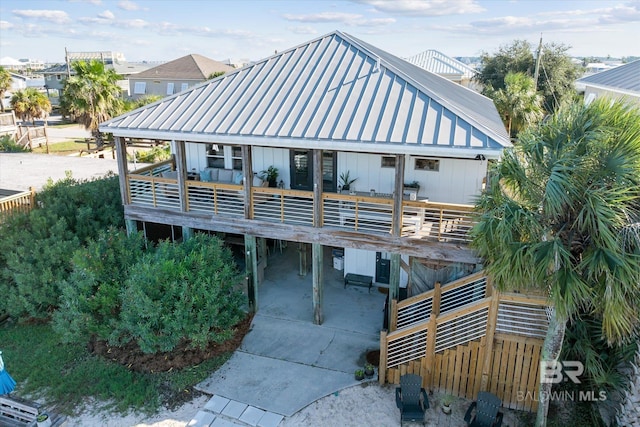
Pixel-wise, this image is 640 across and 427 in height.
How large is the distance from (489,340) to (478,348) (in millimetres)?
335

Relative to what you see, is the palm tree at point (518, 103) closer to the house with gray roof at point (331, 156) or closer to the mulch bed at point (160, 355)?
the house with gray roof at point (331, 156)

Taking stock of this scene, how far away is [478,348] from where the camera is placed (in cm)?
998

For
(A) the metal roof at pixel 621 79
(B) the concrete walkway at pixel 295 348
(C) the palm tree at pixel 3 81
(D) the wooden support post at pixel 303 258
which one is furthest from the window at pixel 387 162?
(C) the palm tree at pixel 3 81

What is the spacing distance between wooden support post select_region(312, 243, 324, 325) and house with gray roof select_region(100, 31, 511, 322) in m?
0.06

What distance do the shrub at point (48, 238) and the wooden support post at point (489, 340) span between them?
38.1 feet

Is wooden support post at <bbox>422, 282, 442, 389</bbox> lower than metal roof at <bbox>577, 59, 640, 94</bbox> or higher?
lower

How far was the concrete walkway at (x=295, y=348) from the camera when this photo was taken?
10.6m

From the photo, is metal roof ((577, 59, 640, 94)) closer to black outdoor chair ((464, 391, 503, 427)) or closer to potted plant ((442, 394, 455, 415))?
black outdoor chair ((464, 391, 503, 427))

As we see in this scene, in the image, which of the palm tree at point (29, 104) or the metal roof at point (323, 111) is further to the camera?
the palm tree at point (29, 104)

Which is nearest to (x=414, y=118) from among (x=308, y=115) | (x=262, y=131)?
(x=308, y=115)

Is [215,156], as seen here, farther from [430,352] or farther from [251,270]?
[430,352]

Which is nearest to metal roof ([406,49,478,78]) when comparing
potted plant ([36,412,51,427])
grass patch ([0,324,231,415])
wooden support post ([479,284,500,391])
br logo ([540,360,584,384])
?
wooden support post ([479,284,500,391])

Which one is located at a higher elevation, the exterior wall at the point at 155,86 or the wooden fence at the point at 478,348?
the exterior wall at the point at 155,86

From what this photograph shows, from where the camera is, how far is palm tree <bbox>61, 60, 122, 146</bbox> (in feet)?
89.9
